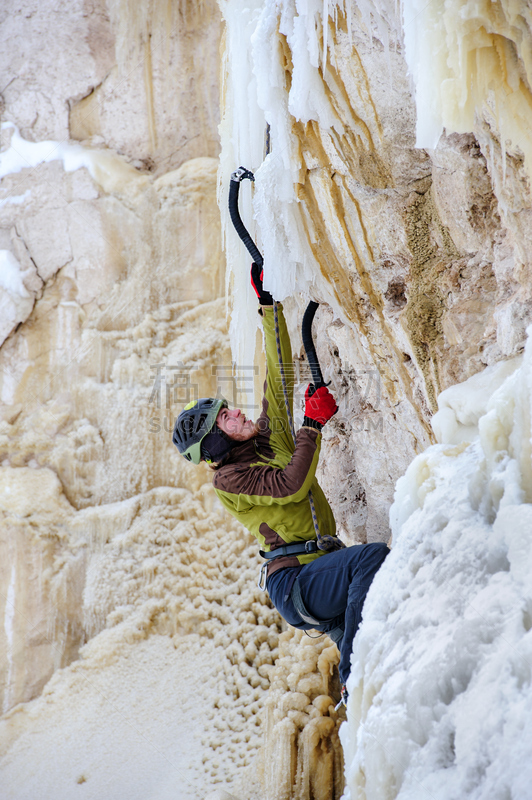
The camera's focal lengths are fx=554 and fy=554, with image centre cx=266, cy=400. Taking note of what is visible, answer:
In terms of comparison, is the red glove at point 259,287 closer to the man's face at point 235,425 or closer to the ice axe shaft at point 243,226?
the ice axe shaft at point 243,226

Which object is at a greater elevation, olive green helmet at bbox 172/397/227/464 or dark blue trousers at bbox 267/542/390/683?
olive green helmet at bbox 172/397/227/464

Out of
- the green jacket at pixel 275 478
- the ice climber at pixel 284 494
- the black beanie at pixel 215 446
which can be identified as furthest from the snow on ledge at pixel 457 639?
the black beanie at pixel 215 446

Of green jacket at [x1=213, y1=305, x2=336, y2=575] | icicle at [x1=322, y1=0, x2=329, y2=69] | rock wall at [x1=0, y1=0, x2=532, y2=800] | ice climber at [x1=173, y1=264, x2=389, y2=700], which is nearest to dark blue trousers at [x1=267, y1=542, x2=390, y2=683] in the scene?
ice climber at [x1=173, y1=264, x2=389, y2=700]

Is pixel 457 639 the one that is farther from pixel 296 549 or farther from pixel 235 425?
pixel 235 425

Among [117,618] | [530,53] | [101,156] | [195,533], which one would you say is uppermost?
[101,156]

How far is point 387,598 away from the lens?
1.26 meters

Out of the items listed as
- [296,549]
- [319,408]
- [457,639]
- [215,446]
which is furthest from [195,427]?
[457,639]

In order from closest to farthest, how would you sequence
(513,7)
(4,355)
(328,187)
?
(513,7) < (328,187) < (4,355)

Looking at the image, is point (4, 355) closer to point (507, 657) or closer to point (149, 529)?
point (149, 529)

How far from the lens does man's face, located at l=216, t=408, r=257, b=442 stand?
2275 millimetres

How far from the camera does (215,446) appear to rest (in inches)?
88.3

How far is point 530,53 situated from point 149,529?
4.04 m

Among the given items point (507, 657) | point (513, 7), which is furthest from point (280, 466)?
point (513, 7)

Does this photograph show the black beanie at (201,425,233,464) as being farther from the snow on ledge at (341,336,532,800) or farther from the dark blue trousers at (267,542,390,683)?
the snow on ledge at (341,336,532,800)
